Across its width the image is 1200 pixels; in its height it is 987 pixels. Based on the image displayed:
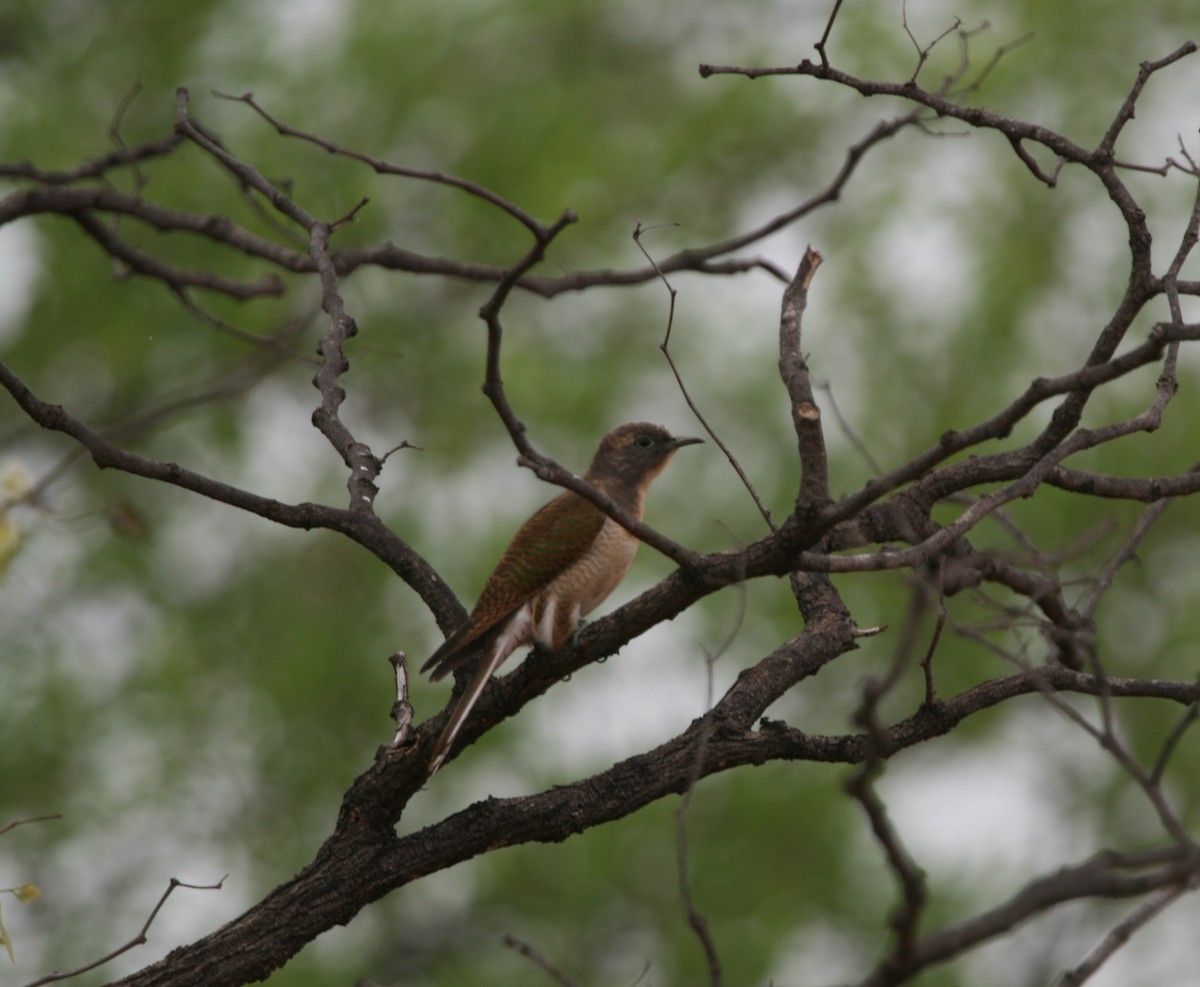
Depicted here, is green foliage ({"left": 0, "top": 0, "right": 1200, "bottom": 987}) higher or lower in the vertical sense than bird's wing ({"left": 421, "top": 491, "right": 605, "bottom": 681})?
higher

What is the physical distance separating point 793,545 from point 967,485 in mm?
1058

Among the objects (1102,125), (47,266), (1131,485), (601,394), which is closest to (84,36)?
(47,266)

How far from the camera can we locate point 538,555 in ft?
17.2

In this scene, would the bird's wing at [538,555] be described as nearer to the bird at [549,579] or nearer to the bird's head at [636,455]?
the bird at [549,579]

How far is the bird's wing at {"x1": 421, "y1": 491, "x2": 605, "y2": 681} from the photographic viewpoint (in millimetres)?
4802

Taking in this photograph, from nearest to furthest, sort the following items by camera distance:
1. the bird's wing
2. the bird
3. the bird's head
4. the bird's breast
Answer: the bird, the bird's wing, the bird's breast, the bird's head

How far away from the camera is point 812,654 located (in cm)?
438

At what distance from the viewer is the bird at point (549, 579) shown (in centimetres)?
434

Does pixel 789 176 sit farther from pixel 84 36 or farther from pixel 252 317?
pixel 84 36

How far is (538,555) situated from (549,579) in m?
0.14

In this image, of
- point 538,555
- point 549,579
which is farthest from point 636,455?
point 549,579

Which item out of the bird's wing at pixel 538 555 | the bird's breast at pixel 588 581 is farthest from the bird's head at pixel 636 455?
the bird's breast at pixel 588 581

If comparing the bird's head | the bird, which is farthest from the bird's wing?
the bird's head

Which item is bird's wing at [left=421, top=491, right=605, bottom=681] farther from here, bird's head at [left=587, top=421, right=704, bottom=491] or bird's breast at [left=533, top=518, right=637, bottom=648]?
bird's head at [left=587, top=421, right=704, bottom=491]
